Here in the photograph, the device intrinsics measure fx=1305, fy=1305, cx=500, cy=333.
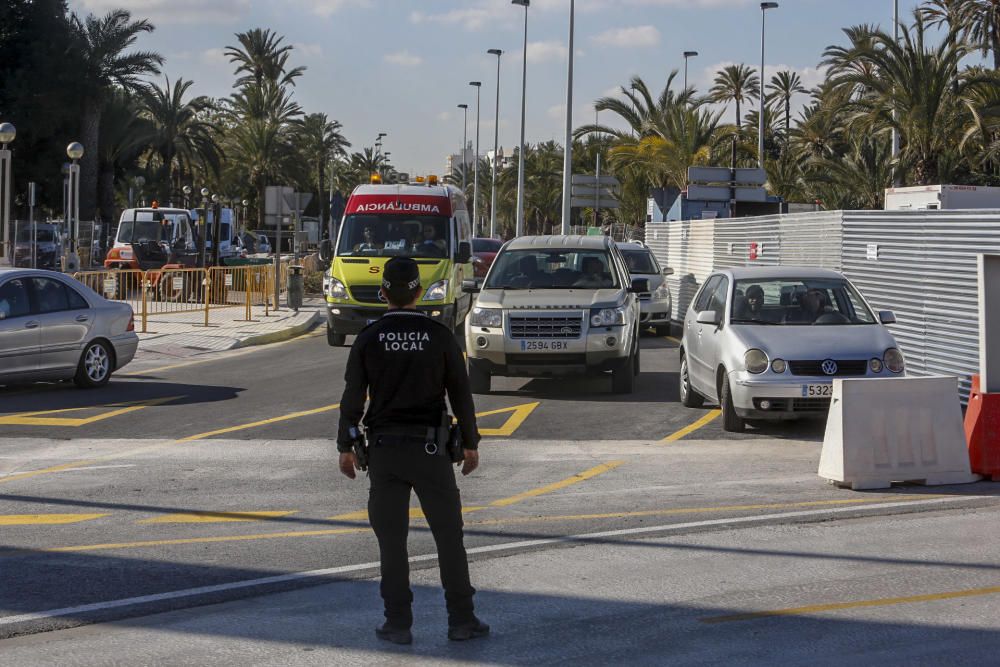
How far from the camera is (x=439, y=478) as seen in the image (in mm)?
5598

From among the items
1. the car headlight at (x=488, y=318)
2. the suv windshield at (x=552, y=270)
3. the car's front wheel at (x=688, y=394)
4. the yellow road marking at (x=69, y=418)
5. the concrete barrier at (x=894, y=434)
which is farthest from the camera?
the suv windshield at (x=552, y=270)

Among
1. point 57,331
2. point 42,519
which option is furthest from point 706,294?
point 42,519

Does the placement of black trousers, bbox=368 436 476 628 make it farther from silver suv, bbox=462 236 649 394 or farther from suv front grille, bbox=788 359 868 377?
silver suv, bbox=462 236 649 394

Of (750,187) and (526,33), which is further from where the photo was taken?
(526,33)

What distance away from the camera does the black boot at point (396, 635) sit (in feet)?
18.6

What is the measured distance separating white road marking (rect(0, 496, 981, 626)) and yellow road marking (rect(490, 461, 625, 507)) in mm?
1251

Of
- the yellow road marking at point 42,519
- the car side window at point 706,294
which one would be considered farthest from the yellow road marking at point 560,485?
the car side window at point 706,294

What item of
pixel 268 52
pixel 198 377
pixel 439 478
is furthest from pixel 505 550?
pixel 268 52

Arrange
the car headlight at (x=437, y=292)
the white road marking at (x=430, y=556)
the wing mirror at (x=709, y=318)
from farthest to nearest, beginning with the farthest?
1. the car headlight at (x=437, y=292)
2. the wing mirror at (x=709, y=318)
3. the white road marking at (x=430, y=556)

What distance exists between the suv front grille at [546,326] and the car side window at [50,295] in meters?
5.62

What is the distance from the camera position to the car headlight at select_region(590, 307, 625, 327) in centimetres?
1520

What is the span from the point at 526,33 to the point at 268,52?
18.0 metres

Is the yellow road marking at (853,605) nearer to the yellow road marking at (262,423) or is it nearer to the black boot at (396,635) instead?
the black boot at (396,635)

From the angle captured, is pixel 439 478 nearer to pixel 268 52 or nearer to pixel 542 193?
pixel 268 52
